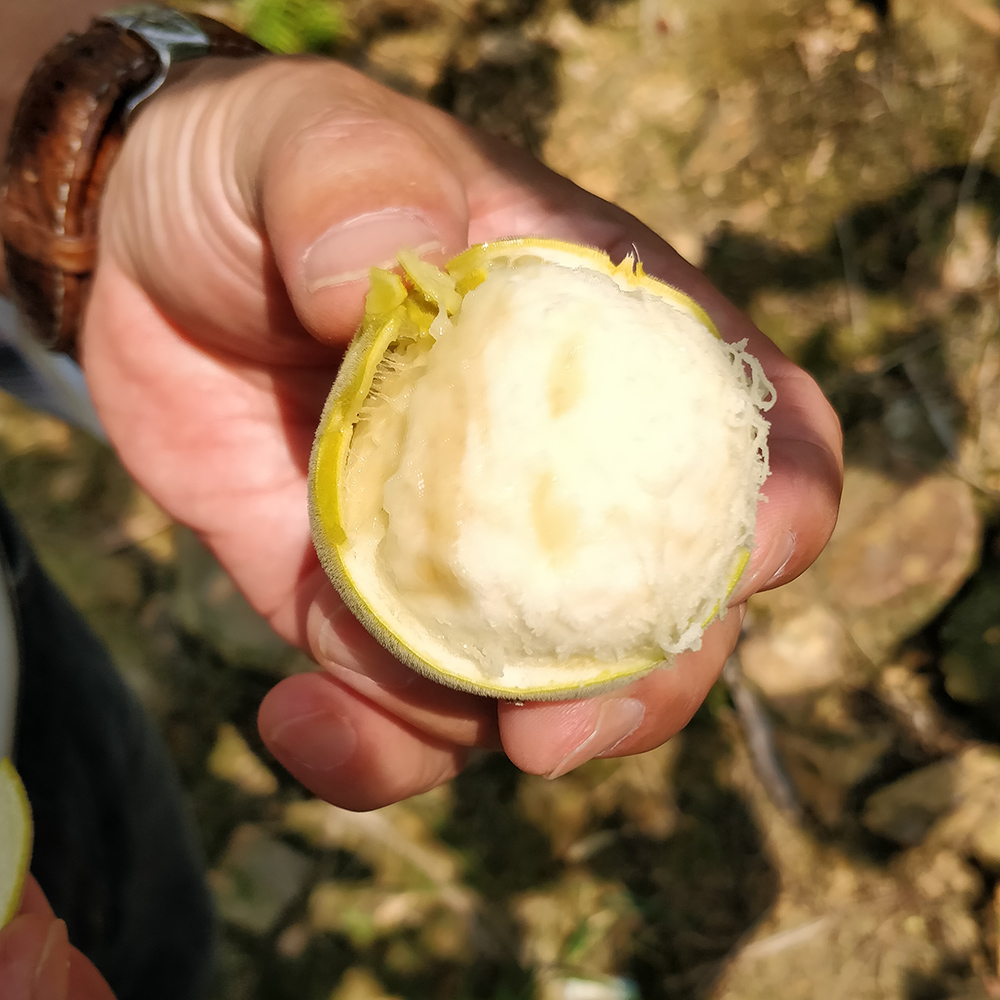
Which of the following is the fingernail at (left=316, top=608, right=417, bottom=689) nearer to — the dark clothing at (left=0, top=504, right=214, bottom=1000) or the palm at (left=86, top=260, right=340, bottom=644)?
the palm at (left=86, top=260, right=340, bottom=644)

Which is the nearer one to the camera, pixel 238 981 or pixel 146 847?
pixel 146 847

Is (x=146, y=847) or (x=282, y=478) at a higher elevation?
(x=282, y=478)

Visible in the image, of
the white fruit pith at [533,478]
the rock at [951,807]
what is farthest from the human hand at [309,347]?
the rock at [951,807]

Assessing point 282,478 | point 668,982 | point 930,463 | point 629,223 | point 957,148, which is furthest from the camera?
point 957,148

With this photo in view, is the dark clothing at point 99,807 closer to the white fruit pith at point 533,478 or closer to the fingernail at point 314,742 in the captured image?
the fingernail at point 314,742

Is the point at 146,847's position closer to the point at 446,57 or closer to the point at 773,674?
the point at 773,674

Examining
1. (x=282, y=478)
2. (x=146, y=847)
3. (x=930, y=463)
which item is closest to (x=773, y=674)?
(x=930, y=463)
